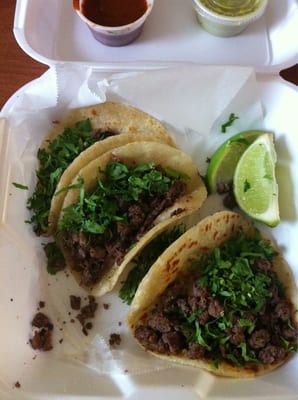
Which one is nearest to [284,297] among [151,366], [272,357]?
[272,357]

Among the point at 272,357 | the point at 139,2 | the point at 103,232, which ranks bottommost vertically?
the point at 272,357

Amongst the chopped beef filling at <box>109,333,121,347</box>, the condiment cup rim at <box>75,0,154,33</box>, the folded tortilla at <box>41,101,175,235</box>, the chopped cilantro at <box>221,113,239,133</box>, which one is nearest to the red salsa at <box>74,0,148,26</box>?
the condiment cup rim at <box>75,0,154,33</box>

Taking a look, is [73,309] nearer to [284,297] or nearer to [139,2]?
[284,297]

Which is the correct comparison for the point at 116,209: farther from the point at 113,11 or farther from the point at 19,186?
the point at 113,11

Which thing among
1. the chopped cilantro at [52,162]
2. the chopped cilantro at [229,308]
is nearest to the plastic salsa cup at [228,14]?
the chopped cilantro at [52,162]

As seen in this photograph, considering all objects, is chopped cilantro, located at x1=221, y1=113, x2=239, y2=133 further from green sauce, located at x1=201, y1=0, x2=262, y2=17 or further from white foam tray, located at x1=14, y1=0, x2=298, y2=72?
green sauce, located at x1=201, y1=0, x2=262, y2=17

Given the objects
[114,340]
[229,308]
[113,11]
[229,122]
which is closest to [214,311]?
[229,308]
